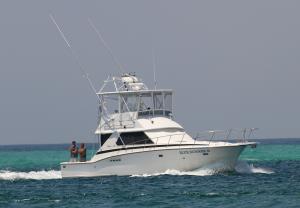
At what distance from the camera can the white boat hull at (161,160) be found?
4906 cm

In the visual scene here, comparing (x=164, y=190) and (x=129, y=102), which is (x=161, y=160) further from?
(x=164, y=190)

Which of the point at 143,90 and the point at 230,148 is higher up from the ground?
the point at 143,90

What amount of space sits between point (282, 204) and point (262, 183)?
8.82 meters

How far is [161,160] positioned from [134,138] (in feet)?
6.93

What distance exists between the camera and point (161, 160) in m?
49.3

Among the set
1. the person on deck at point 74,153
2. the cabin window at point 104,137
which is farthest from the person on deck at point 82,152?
the cabin window at point 104,137

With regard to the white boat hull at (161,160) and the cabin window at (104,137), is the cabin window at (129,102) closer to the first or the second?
the cabin window at (104,137)

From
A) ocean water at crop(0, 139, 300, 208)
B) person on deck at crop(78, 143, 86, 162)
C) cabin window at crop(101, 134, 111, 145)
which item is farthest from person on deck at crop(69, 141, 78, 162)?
cabin window at crop(101, 134, 111, 145)

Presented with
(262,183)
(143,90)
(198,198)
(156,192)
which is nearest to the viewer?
(198,198)

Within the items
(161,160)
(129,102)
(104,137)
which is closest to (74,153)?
(104,137)

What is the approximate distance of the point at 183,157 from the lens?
161ft

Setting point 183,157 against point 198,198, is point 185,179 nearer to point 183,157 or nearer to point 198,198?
point 183,157

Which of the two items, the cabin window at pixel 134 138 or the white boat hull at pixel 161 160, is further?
the cabin window at pixel 134 138

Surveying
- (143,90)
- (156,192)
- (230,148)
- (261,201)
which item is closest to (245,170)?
(230,148)
